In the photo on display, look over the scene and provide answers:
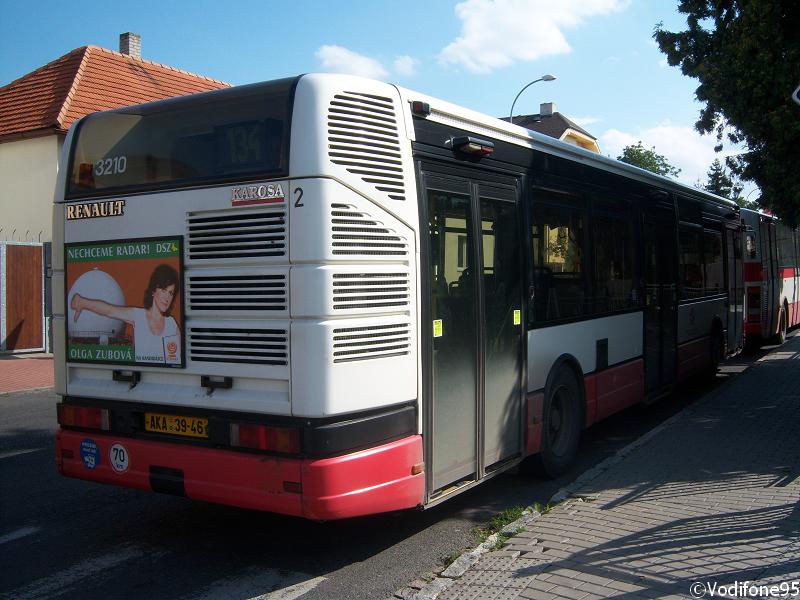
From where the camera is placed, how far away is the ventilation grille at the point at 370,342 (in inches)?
183

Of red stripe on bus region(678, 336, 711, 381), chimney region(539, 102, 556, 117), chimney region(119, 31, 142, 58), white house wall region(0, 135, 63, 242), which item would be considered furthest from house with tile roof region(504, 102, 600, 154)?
red stripe on bus region(678, 336, 711, 381)

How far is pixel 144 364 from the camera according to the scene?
5262mm

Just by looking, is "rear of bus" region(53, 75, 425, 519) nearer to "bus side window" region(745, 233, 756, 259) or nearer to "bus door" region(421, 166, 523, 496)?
"bus door" region(421, 166, 523, 496)

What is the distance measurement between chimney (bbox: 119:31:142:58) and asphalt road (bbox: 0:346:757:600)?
23213mm

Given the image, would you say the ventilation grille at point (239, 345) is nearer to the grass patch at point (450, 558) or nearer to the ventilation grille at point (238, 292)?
the ventilation grille at point (238, 292)

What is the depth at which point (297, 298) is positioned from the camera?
4.60 metres

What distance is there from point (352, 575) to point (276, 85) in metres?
3.17

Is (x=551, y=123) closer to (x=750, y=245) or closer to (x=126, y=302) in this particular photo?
(x=750, y=245)

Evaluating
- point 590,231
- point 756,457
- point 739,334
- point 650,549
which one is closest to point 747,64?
point 590,231

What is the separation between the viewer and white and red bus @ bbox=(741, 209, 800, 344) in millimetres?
17047

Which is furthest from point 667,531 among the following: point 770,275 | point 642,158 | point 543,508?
point 642,158

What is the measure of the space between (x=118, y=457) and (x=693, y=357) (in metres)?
9.02

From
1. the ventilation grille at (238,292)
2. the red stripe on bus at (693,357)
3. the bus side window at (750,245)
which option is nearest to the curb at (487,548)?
the ventilation grille at (238,292)

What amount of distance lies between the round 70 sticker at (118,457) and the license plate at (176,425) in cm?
24
